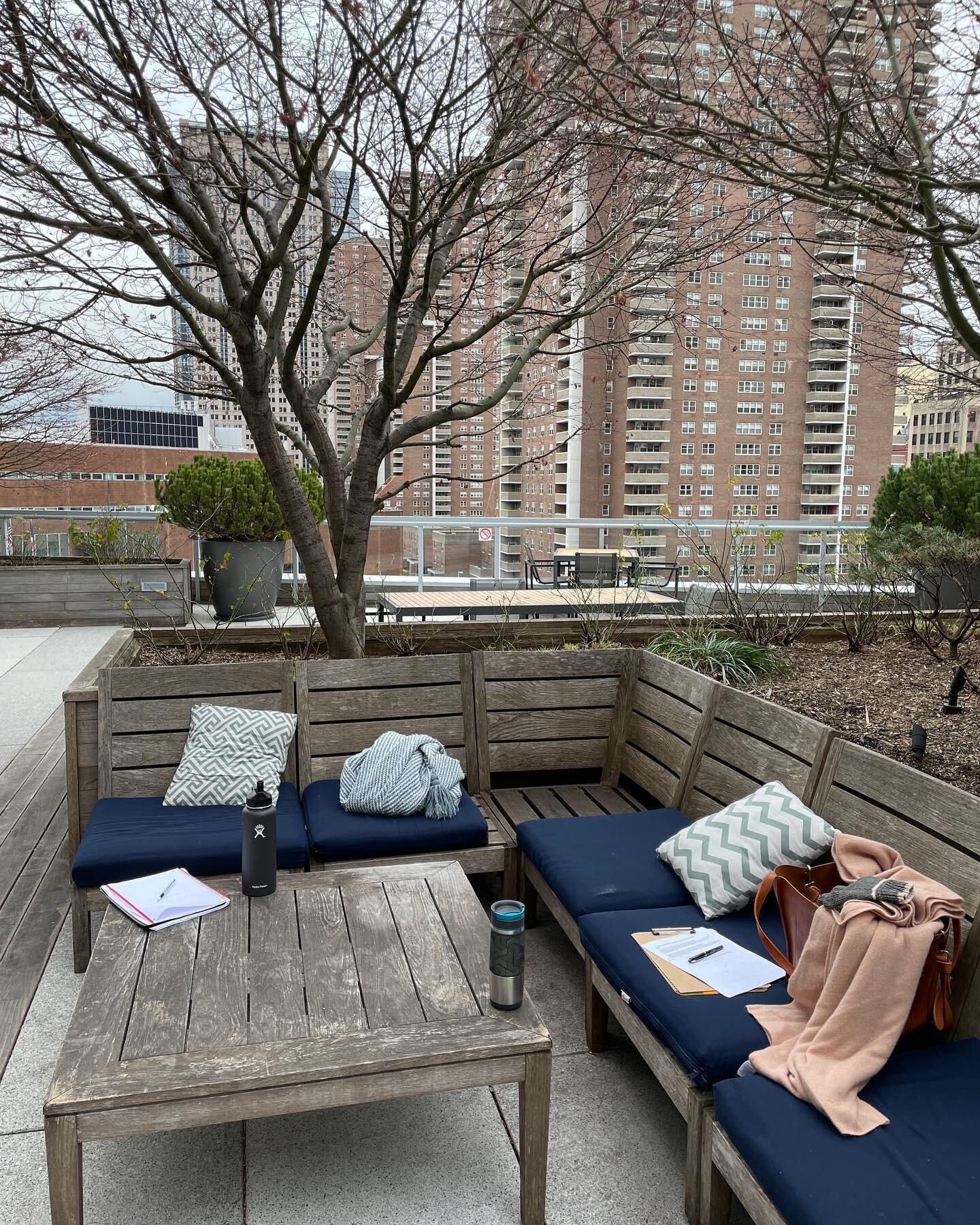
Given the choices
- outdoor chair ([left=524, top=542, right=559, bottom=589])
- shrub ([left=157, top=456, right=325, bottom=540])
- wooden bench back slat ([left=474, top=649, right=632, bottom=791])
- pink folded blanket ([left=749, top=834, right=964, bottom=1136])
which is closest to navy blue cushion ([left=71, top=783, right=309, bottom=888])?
wooden bench back slat ([left=474, top=649, right=632, bottom=791])

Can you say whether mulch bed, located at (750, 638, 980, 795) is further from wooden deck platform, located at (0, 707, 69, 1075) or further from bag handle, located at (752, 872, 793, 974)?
wooden deck platform, located at (0, 707, 69, 1075)

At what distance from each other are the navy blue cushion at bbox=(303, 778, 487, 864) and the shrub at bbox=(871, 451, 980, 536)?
6076mm

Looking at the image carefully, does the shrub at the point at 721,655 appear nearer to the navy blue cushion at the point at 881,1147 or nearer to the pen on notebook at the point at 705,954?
the pen on notebook at the point at 705,954

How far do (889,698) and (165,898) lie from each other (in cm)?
309

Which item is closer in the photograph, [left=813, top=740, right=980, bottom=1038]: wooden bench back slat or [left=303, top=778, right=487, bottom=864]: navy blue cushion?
[left=813, top=740, right=980, bottom=1038]: wooden bench back slat

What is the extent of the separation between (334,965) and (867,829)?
55.4 inches

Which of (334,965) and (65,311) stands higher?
(65,311)

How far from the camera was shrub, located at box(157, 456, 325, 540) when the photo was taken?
805 centimetres

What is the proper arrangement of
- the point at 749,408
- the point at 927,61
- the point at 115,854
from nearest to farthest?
1. the point at 115,854
2. the point at 927,61
3. the point at 749,408

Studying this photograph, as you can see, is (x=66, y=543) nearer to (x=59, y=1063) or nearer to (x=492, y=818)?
(x=492, y=818)

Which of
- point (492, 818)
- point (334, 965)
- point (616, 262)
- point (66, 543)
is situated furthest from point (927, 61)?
point (66, 543)

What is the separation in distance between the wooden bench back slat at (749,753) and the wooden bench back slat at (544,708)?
0.68 m

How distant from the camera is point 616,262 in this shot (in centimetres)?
440

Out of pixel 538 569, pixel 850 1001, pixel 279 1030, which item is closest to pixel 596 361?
pixel 538 569
